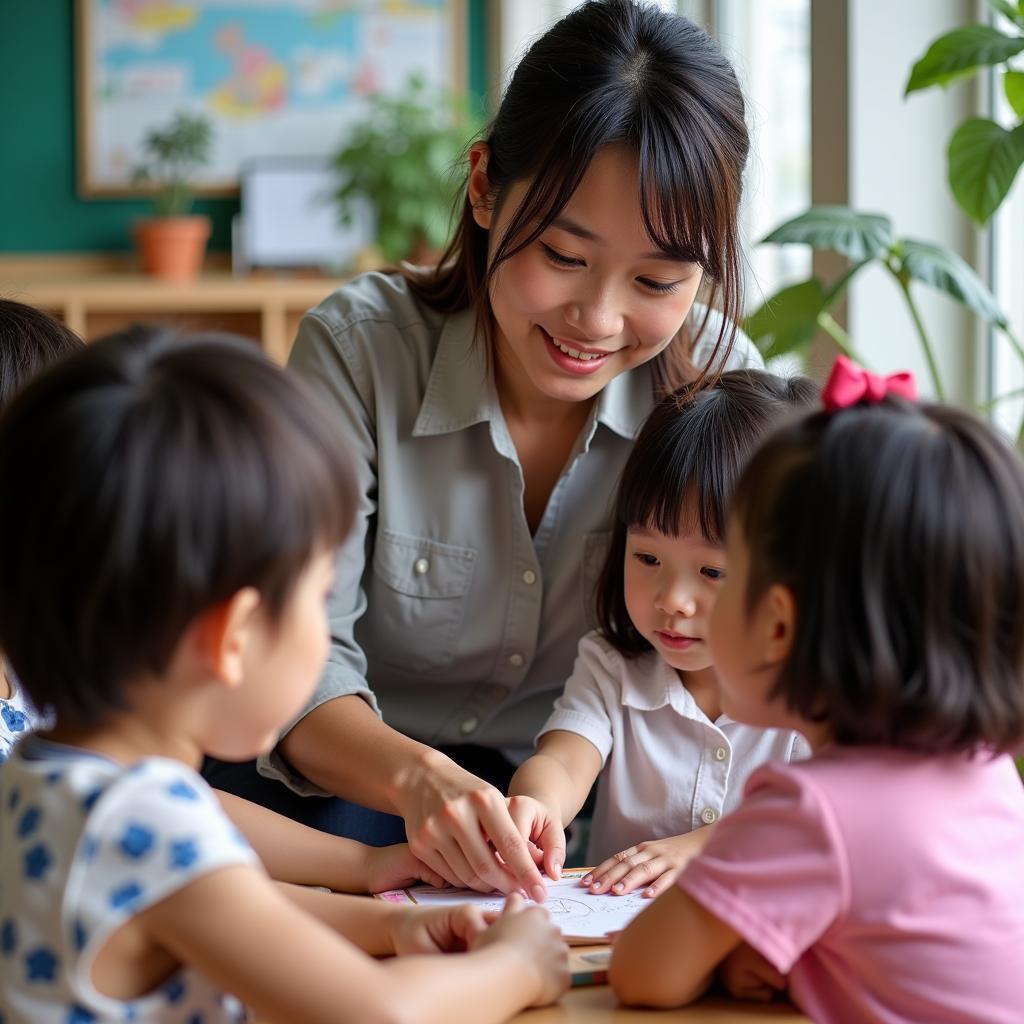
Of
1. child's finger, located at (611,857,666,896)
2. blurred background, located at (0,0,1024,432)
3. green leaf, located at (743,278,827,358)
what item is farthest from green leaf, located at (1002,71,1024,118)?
blurred background, located at (0,0,1024,432)

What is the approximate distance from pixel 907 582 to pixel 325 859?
2.02 ft

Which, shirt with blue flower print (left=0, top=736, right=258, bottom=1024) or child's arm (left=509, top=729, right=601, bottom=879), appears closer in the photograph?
shirt with blue flower print (left=0, top=736, right=258, bottom=1024)

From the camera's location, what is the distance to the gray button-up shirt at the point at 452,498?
162cm

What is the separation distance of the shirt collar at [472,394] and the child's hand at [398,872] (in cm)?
55

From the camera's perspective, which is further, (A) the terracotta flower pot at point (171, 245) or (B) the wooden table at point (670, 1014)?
(A) the terracotta flower pot at point (171, 245)

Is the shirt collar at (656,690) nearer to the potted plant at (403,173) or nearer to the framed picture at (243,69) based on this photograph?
the potted plant at (403,173)

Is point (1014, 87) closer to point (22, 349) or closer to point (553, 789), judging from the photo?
point (553, 789)

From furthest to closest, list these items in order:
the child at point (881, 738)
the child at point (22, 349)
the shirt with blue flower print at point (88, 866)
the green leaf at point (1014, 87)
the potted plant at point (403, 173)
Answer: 1. the potted plant at point (403, 173)
2. the green leaf at point (1014, 87)
3. the child at point (22, 349)
4. the child at point (881, 738)
5. the shirt with blue flower print at point (88, 866)

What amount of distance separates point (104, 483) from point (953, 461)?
0.51m

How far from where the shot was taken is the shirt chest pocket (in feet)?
5.34

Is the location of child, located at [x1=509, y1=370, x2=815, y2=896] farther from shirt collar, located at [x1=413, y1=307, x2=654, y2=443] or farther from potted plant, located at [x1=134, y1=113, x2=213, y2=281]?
potted plant, located at [x1=134, y1=113, x2=213, y2=281]

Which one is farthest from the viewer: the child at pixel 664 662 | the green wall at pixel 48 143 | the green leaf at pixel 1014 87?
the green wall at pixel 48 143

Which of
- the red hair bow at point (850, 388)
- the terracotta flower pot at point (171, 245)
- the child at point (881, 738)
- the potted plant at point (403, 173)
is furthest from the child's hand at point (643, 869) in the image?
the terracotta flower pot at point (171, 245)

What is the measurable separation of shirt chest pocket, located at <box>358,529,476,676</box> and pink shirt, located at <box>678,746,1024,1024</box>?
0.76 meters
